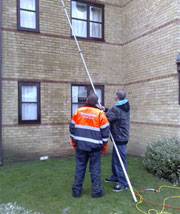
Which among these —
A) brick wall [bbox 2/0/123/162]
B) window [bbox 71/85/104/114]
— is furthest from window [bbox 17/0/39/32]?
window [bbox 71/85/104/114]

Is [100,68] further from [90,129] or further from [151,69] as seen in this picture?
[90,129]

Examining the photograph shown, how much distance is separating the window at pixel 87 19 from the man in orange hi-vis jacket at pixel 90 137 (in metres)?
4.95

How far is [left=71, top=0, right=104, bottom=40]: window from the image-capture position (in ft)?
28.3

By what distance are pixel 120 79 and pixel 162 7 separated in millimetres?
2997

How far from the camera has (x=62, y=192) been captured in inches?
192

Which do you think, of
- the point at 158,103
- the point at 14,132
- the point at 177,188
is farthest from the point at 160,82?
the point at 14,132

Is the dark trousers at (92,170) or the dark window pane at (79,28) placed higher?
the dark window pane at (79,28)

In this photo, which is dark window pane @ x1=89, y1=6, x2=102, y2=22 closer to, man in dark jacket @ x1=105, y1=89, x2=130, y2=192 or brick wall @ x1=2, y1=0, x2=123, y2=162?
brick wall @ x1=2, y1=0, x2=123, y2=162

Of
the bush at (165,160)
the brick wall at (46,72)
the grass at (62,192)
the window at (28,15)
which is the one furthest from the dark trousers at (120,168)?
the window at (28,15)

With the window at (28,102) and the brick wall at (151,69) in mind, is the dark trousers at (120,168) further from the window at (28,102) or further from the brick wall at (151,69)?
the window at (28,102)

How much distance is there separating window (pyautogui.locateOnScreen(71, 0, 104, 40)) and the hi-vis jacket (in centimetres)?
499

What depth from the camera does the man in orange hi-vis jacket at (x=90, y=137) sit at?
447 cm

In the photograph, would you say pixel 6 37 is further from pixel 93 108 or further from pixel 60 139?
pixel 93 108

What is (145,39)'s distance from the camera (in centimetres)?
808
